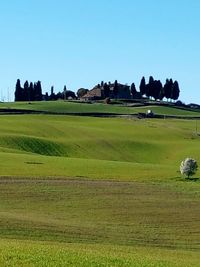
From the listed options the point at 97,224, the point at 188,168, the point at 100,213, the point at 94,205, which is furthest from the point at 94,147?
the point at 97,224

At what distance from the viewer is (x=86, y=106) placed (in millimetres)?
171125

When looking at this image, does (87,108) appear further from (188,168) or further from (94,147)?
(188,168)

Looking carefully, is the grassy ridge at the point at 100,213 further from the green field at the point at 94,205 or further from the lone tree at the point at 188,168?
the lone tree at the point at 188,168

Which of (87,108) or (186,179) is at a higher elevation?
(87,108)

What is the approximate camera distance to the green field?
23234mm

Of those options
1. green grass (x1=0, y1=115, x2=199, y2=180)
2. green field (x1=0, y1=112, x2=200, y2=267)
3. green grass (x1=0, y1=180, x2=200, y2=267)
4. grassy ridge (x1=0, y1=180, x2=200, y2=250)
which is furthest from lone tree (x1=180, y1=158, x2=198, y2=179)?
grassy ridge (x1=0, y1=180, x2=200, y2=250)

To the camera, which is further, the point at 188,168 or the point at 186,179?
the point at 188,168

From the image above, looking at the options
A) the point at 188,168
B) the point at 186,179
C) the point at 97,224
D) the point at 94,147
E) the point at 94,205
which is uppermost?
the point at 97,224

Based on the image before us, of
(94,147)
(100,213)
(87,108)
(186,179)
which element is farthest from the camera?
(87,108)

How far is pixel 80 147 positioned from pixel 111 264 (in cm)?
7523

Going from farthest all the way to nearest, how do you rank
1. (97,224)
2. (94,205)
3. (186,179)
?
(186,179) → (94,205) → (97,224)

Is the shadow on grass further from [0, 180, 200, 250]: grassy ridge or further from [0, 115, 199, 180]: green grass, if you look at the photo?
[0, 180, 200, 250]: grassy ridge

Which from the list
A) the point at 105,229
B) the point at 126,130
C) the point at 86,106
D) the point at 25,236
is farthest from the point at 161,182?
the point at 86,106

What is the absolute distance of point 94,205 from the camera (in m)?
44.7
